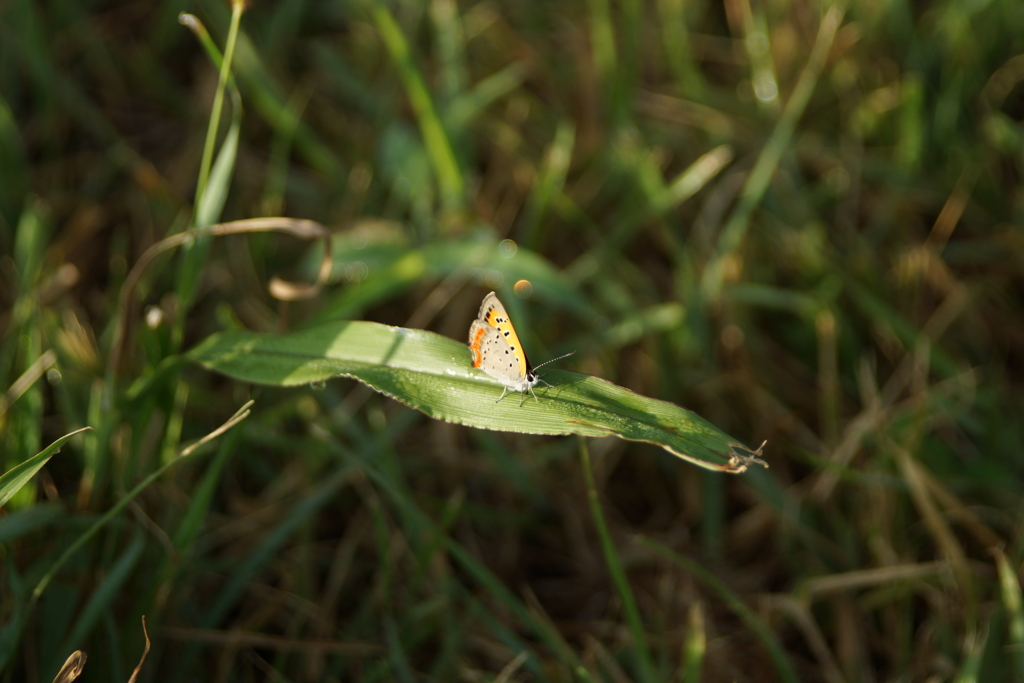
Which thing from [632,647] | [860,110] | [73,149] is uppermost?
[860,110]

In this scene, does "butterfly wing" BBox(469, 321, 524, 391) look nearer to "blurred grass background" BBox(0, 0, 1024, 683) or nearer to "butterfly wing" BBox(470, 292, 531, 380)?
"butterfly wing" BBox(470, 292, 531, 380)

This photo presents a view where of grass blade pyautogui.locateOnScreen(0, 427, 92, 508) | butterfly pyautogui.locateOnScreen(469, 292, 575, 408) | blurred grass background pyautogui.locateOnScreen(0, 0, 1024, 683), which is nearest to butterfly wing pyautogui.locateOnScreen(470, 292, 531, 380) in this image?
butterfly pyautogui.locateOnScreen(469, 292, 575, 408)

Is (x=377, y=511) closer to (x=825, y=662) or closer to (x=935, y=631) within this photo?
(x=825, y=662)

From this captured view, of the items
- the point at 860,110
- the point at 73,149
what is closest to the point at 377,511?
the point at 73,149

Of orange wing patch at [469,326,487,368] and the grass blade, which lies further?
orange wing patch at [469,326,487,368]

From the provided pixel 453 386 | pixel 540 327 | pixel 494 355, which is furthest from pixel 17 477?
pixel 540 327

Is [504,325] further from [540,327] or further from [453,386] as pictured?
[540,327]
